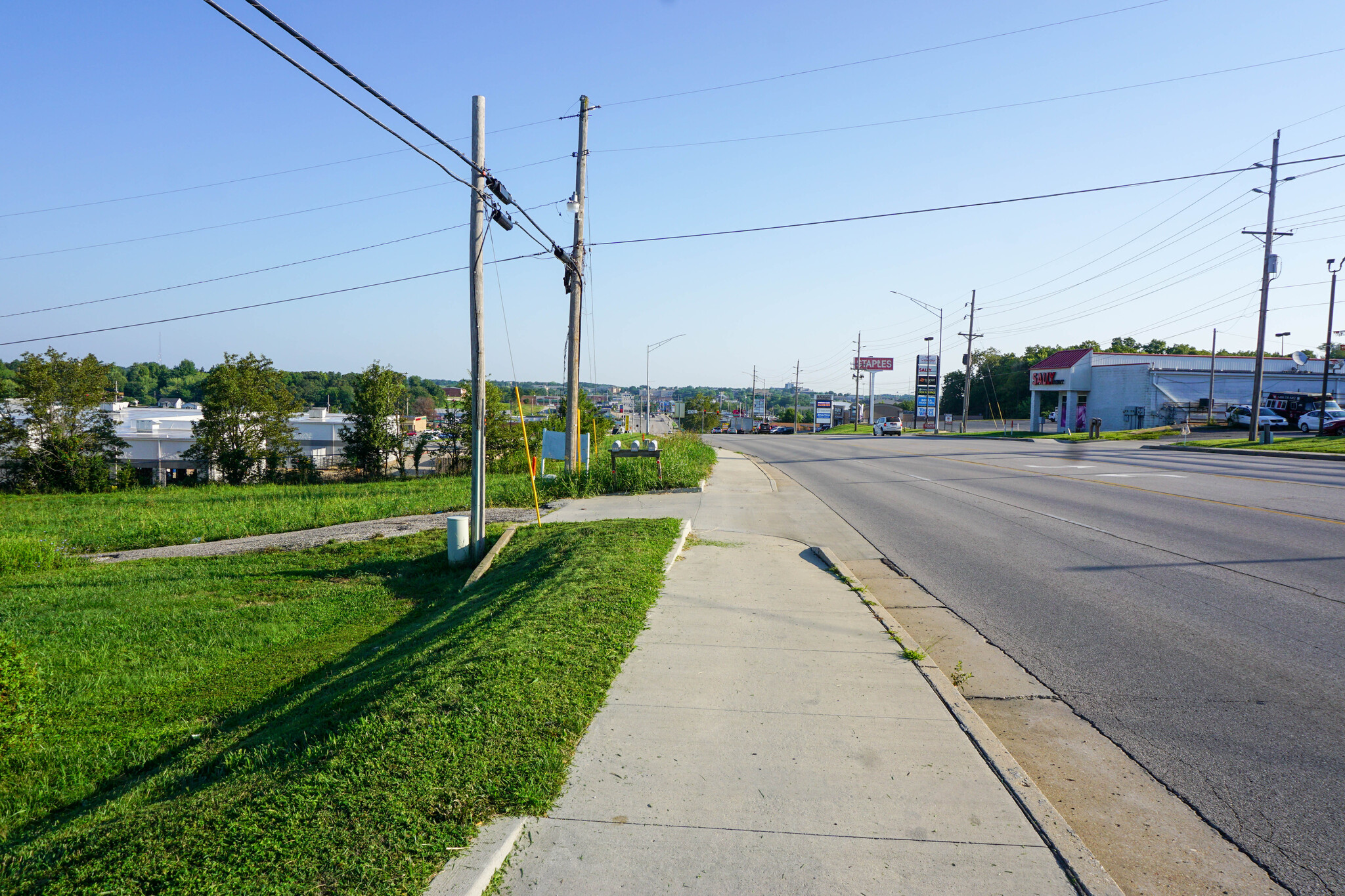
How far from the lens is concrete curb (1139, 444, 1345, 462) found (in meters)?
27.5

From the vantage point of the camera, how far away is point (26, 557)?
13.8 meters

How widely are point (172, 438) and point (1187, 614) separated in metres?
51.3

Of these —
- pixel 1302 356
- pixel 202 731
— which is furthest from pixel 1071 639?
pixel 1302 356

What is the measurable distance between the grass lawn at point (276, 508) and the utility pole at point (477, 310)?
6225mm

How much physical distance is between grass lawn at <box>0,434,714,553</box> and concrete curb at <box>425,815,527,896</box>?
15341 millimetres

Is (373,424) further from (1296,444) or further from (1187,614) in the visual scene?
(1296,444)

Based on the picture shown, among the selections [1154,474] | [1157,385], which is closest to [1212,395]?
[1157,385]

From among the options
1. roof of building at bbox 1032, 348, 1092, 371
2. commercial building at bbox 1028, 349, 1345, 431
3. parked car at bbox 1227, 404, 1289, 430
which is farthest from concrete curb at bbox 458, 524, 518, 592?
roof of building at bbox 1032, 348, 1092, 371

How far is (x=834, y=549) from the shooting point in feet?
38.2

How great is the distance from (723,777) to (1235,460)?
30.2 m

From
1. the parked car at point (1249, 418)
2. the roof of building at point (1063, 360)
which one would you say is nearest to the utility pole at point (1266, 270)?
the parked car at point (1249, 418)

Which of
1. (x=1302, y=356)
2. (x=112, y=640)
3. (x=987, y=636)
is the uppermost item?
(x=1302, y=356)

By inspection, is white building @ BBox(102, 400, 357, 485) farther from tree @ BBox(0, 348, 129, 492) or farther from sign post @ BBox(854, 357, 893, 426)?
sign post @ BBox(854, 357, 893, 426)

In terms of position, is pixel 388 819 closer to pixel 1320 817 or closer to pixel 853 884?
pixel 853 884
